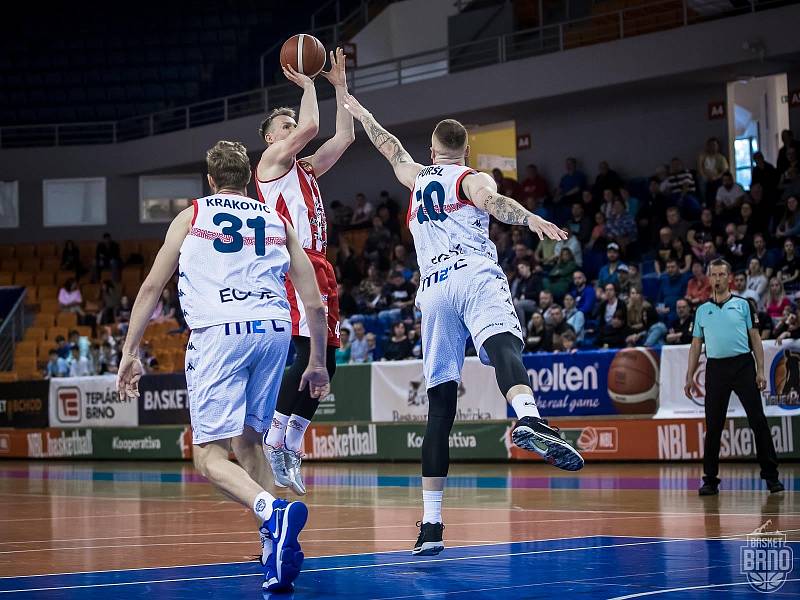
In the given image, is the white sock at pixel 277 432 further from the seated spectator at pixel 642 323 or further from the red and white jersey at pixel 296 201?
the seated spectator at pixel 642 323

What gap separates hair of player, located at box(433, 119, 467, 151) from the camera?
712 cm

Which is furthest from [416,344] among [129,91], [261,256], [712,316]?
[129,91]

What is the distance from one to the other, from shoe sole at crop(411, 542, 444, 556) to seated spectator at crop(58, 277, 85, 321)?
22.4 meters

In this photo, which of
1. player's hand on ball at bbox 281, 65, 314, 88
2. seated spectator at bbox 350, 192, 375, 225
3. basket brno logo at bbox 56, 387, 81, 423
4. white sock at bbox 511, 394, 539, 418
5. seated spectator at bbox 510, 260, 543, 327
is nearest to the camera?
white sock at bbox 511, 394, 539, 418

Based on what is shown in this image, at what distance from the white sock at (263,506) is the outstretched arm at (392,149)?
2.42m

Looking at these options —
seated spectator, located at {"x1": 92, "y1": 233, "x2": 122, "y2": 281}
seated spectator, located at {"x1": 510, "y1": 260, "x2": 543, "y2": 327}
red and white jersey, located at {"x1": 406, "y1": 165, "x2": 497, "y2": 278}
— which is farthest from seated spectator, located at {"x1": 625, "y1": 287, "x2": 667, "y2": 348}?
seated spectator, located at {"x1": 92, "y1": 233, "x2": 122, "y2": 281}

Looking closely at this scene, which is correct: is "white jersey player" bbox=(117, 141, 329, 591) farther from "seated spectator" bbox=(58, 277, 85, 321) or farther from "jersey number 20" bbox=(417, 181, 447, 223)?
"seated spectator" bbox=(58, 277, 85, 321)

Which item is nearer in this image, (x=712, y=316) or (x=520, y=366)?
(x=520, y=366)

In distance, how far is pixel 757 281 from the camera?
1620 cm

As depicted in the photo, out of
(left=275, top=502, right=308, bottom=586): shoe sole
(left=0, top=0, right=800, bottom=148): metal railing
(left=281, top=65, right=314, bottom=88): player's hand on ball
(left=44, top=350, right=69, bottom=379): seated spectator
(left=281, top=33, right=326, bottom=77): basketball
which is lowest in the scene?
(left=275, top=502, right=308, bottom=586): shoe sole

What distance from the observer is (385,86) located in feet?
88.5

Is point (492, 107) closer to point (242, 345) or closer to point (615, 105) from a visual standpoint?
point (615, 105)

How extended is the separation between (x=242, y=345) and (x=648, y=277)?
44.0 feet

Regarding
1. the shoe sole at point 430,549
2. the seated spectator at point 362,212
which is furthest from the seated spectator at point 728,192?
the shoe sole at point 430,549
